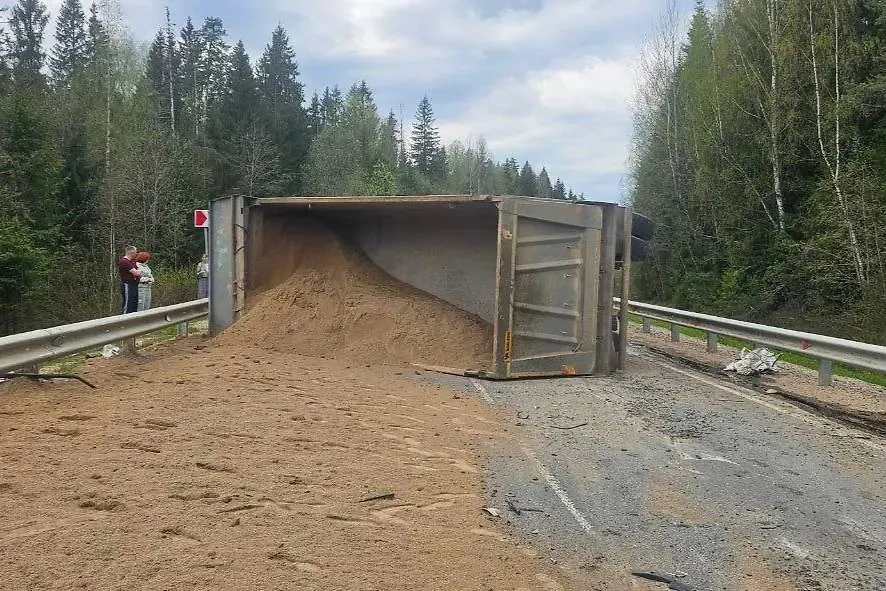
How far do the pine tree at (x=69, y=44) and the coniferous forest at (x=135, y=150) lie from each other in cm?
13

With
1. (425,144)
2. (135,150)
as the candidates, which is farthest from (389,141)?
(135,150)

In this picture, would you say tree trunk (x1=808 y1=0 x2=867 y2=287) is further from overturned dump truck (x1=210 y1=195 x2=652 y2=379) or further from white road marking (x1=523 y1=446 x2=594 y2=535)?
white road marking (x1=523 y1=446 x2=594 y2=535)

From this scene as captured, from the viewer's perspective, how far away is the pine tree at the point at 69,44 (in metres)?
42.9

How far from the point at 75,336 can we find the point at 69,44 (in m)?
49.7

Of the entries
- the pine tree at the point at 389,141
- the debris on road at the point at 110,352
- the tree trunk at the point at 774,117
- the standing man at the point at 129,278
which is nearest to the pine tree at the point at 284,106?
the pine tree at the point at 389,141

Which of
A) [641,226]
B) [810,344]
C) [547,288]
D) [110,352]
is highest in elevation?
[641,226]

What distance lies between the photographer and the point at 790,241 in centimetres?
2127

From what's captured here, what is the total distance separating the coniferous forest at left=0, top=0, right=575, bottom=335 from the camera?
22.8 metres

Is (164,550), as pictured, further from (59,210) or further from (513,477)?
(59,210)

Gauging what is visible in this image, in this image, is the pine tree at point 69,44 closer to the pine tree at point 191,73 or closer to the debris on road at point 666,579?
the pine tree at point 191,73

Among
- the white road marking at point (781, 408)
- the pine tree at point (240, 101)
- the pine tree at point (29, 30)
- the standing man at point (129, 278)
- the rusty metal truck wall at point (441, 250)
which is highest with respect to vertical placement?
the pine tree at point (29, 30)

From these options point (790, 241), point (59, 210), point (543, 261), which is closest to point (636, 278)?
point (790, 241)

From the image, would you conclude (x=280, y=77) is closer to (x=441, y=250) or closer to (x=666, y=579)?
(x=441, y=250)

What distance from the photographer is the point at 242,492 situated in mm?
3654
